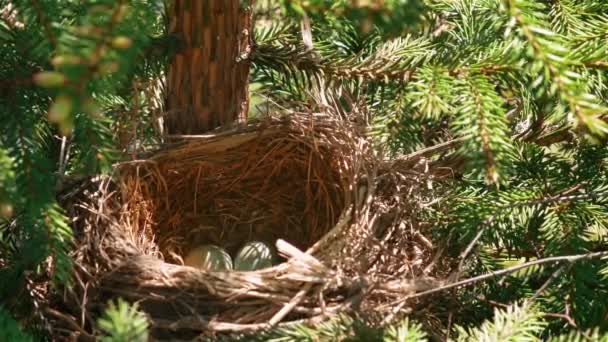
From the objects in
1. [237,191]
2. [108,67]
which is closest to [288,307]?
[237,191]

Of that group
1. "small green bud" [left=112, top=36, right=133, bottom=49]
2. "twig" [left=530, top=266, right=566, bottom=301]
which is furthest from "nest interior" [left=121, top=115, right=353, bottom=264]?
"small green bud" [left=112, top=36, right=133, bottom=49]

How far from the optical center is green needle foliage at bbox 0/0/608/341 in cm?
105

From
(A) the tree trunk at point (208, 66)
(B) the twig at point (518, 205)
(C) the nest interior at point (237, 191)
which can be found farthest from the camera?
(C) the nest interior at point (237, 191)

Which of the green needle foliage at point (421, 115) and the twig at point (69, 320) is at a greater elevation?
the green needle foliage at point (421, 115)

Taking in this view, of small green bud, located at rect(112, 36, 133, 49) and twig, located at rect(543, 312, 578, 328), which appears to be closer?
small green bud, located at rect(112, 36, 133, 49)

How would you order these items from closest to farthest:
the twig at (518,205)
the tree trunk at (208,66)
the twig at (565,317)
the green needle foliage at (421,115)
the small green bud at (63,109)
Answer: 1. the small green bud at (63,109)
2. the green needle foliage at (421,115)
3. the twig at (565,317)
4. the twig at (518,205)
5. the tree trunk at (208,66)

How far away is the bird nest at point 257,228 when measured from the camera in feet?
4.98

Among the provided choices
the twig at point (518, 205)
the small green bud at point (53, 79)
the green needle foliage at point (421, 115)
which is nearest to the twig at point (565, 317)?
the green needle foliage at point (421, 115)

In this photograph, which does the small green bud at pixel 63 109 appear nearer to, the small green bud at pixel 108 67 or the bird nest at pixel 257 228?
the small green bud at pixel 108 67

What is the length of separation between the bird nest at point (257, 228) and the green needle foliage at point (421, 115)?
0.05m

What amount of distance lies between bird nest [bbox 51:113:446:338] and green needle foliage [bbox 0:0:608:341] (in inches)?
2.1

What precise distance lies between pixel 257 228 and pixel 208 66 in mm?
532

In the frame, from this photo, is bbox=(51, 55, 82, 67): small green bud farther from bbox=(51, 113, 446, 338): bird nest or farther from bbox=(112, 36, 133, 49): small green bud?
bbox=(51, 113, 446, 338): bird nest

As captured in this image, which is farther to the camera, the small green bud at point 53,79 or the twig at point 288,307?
the twig at point 288,307
